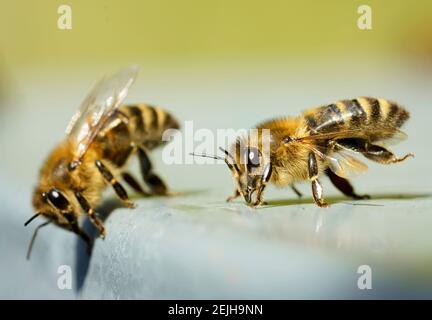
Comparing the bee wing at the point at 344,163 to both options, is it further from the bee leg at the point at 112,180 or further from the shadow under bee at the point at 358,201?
the bee leg at the point at 112,180

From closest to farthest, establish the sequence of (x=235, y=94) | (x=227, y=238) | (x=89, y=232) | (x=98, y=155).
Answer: (x=227, y=238)
(x=89, y=232)
(x=98, y=155)
(x=235, y=94)

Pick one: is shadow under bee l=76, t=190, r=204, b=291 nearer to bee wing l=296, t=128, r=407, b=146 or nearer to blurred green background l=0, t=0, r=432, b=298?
blurred green background l=0, t=0, r=432, b=298

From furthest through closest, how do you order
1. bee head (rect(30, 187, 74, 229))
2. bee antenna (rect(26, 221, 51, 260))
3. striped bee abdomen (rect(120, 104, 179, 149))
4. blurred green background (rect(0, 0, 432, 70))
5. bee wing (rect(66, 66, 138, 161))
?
1. blurred green background (rect(0, 0, 432, 70))
2. striped bee abdomen (rect(120, 104, 179, 149))
3. bee wing (rect(66, 66, 138, 161))
4. bee antenna (rect(26, 221, 51, 260))
5. bee head (rect(30, 187, 74, 229))

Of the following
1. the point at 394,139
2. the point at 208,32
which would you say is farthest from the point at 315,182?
the point at 208,32

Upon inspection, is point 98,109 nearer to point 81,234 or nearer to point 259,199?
point 81,234

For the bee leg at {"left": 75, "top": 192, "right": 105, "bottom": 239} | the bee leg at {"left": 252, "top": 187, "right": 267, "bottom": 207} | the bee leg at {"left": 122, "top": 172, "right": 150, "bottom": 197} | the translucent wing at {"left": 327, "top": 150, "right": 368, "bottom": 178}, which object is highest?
the translucent wing at {"left": 327, "top": 150, "right": 368, "bottom": 178}

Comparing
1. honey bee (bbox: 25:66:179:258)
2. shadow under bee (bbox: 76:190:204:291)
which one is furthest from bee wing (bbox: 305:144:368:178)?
honey bee (bbox: 25:66:179:258)

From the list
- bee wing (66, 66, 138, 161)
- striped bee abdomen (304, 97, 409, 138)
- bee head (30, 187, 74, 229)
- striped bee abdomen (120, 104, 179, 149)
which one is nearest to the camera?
striped bee abdomen (304, 97, 409, 138)

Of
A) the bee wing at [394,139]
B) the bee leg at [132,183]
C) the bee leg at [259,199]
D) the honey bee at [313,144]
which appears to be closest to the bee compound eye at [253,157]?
the honey bee at [313,144]
